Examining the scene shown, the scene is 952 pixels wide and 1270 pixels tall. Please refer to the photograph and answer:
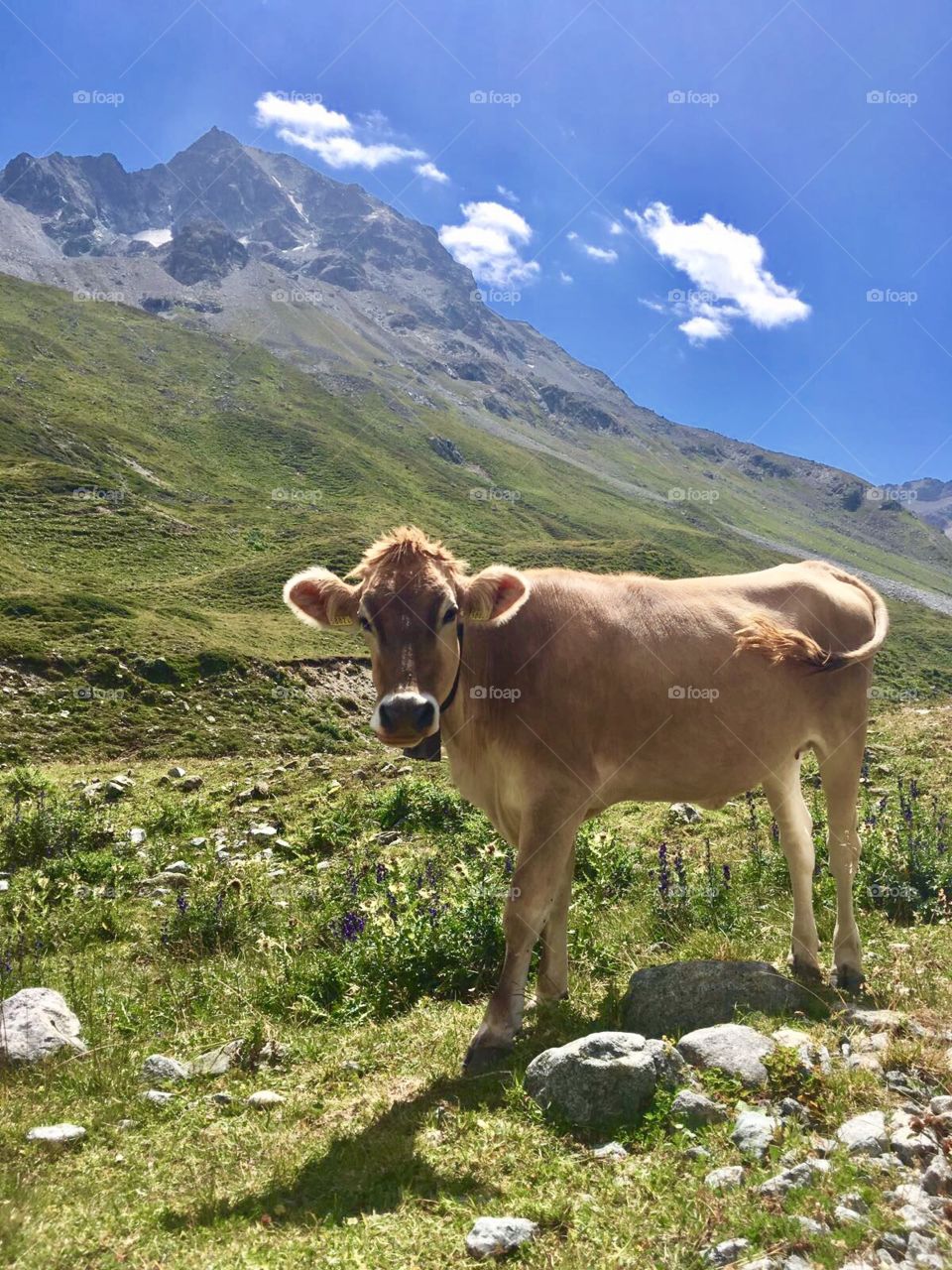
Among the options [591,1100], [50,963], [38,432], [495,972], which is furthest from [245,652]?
[38,432]

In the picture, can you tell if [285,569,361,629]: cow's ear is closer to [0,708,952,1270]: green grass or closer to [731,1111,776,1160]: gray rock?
[0,708,952,1270]: green grass

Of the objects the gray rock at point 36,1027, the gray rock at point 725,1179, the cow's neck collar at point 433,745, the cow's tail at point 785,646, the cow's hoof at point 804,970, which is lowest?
the gray rock at point 36,1027

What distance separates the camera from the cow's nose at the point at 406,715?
4.74 m

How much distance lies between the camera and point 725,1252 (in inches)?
117

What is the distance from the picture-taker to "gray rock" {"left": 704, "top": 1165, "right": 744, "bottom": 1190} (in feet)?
11.1

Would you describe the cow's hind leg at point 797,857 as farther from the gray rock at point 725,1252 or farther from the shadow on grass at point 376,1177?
the gray rock at point 725,1252

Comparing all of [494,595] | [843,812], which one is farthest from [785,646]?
[494,595]

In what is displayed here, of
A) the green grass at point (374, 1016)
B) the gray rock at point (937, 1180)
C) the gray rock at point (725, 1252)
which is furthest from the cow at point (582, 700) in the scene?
the gray rock at point (937, 1180)

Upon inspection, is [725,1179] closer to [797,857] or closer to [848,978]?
[848,978]

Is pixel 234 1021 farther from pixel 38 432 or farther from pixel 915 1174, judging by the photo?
pixel 38 432

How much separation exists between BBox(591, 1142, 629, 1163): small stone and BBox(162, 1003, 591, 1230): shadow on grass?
1.76ft

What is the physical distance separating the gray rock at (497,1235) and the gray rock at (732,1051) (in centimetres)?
147

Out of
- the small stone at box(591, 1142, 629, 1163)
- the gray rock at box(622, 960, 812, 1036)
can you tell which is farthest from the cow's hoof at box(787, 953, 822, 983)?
the small stone at box(591, 1142, 629, 1163)

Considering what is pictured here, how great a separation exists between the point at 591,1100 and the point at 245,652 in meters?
23.4
